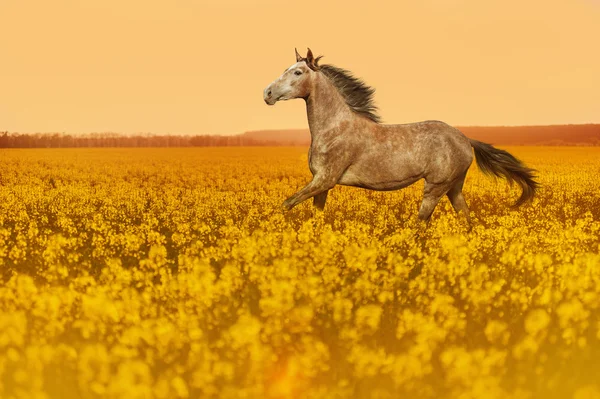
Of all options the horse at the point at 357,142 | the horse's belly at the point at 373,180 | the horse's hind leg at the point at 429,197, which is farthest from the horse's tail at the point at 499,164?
the horse's belly at the point at 373,180

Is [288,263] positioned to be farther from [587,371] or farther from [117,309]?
[587,371]

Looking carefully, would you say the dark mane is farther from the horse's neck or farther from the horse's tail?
the horse's tail

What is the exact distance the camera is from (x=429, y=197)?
9.88 meters

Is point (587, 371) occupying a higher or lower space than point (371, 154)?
lower

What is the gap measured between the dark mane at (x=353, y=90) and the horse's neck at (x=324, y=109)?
0.15 meters

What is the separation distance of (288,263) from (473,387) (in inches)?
92.9

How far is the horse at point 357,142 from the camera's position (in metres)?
9.07

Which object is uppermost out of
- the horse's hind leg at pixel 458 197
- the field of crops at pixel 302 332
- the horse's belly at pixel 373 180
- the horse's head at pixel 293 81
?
the horse's head at pixel 293 81

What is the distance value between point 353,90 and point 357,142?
0.84 metres

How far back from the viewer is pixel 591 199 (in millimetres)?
14938

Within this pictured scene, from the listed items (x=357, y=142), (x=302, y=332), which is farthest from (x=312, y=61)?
(x=302, y=332)

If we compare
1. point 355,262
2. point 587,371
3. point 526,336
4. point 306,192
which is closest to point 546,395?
point 587,371

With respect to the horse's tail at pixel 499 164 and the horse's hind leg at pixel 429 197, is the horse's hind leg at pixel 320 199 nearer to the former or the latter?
the horse's hind leg at pixel 429 197

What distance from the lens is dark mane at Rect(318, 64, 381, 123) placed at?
9453 millimetres
